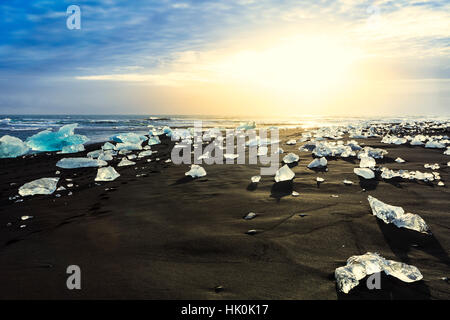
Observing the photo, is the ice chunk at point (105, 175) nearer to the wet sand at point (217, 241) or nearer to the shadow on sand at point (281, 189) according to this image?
the wet sand at point (217, 241)

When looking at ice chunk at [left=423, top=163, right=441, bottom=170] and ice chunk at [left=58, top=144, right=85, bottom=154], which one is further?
ice chunk at [left=58, top=144, right=85, bottom=154]

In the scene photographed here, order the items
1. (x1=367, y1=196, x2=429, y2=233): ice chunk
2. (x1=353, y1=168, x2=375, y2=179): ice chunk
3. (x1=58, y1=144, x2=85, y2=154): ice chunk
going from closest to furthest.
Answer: (x1=367, y1=196, x2=429, y2=233): ice chunk, (x1=353, y1=168, x2=375, y2=179): ice chunk, (x1=58, y1=144, x2=85, y2=154): ice chunk

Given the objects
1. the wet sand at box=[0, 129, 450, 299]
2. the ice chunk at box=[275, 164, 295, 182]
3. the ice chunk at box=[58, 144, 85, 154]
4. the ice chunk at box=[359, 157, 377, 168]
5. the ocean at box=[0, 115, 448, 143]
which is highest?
the ocean at box=[0, 115, 448, 143]

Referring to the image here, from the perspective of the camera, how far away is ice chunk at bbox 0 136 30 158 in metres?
7.31

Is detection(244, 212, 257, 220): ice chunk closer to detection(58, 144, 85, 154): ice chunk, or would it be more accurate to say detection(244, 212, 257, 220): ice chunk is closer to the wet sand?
the wet sand

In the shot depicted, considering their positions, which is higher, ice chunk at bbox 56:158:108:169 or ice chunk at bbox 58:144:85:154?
ice chunk at bbox 58:144:85:154

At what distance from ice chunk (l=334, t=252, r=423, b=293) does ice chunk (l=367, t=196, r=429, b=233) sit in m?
0.66

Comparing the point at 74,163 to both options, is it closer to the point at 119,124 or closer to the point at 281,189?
the point at 281,189

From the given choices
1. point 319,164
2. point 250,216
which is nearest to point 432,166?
point 319,164

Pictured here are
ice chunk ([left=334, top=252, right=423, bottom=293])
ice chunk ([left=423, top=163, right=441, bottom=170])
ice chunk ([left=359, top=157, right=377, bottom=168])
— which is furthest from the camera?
ice chunk ([left=359, top=157, right=377, bottom=168])

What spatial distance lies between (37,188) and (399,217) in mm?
4708

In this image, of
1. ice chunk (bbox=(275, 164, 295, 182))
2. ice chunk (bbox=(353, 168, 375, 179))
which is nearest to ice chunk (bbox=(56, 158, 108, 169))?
ice chunk (bbox=(275, 164, 295, 182))

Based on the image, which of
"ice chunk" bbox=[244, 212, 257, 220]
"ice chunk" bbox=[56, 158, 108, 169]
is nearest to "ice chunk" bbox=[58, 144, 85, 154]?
"ice chunk" bbox=[56, 158, 108, 169]
